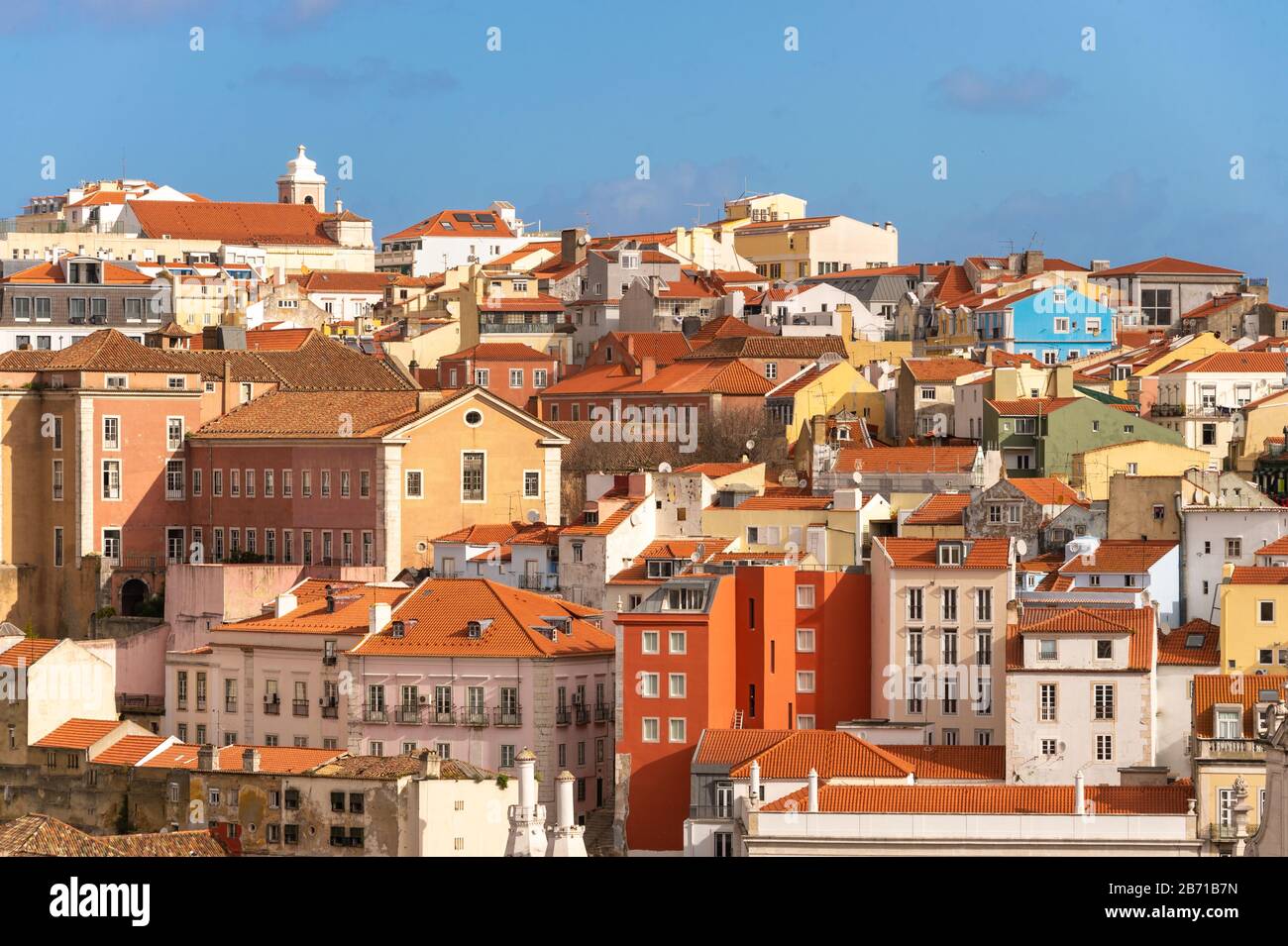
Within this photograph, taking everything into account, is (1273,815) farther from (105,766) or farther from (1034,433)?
(1034,433)

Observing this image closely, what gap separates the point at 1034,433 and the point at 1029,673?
20.6 metres

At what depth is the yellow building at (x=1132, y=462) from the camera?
198 feet

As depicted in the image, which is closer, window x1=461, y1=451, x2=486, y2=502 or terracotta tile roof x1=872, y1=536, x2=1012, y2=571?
terracotta tile roof x1=872, y1=536, x2=1012, y2=571

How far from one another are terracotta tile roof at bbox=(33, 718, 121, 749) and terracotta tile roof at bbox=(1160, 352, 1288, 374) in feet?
109

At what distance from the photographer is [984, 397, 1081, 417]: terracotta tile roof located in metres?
65.3

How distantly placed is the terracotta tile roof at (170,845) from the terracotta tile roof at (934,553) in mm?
12174

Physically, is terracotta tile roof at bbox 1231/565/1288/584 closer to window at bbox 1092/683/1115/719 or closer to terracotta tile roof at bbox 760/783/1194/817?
window at bbox 1092/683/1115/719

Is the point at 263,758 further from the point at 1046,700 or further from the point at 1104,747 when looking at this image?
the point at 1104,747

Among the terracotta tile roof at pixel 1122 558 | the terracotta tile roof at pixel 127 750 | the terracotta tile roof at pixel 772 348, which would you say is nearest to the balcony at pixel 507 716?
the terracotta tile roof at pixel 127 750

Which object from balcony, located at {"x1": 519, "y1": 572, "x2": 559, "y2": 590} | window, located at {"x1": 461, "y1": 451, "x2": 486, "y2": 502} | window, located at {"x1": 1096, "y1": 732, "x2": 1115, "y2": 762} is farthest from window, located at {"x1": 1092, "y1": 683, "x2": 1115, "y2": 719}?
window, located at {"x1": 461, "y1": 451, "x2": 486, "y2": 502}

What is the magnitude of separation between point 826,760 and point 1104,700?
4.44 meters

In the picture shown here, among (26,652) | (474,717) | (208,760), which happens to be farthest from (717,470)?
(208,760)

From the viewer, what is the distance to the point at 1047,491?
56.7 metres

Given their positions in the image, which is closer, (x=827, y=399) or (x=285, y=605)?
(x=285, y=605)
